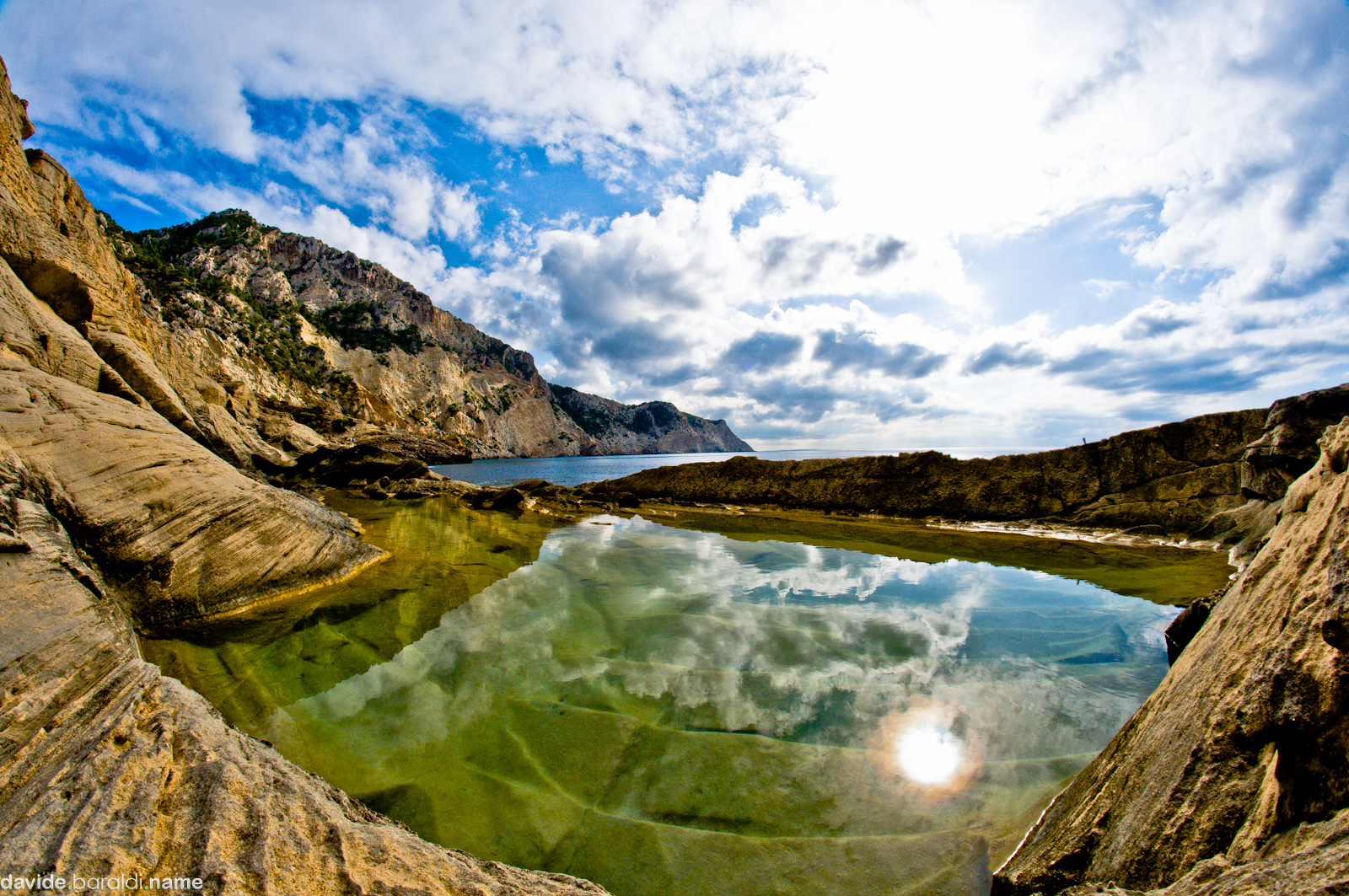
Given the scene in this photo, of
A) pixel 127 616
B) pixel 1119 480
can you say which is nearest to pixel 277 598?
pixel 127 616

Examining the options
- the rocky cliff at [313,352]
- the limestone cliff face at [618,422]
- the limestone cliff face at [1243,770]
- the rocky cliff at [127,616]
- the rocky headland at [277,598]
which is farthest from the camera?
the limestone cliff face at [618,422]

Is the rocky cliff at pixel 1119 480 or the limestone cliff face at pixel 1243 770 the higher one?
Result: the rocky cliff at pixel 1119 480

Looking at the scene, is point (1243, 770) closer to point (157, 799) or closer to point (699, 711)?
point (699, 711)

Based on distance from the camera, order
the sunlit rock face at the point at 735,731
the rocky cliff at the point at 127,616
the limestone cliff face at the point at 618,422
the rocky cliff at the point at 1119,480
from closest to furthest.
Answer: the rocky cliff at the point at 127,616
the sunlit rock face at the point at 735,731
the rocky cliff at the point at 1119,480
the limestone cliff face at the point at 618,422

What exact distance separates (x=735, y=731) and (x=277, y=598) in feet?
23.1

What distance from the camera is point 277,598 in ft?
22.6

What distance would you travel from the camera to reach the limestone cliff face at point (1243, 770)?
155 centimetres

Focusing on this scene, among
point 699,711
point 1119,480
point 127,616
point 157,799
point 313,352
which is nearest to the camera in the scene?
point 157,799

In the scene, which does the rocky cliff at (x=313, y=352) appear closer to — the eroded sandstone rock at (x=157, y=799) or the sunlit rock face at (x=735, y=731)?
the eroded sandstone rock at (x=157, y=799)

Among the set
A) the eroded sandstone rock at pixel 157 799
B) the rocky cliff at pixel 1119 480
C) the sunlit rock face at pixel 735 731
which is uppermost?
the rocky cliff at pixel 1119 480

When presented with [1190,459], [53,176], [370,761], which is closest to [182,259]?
[53,176]

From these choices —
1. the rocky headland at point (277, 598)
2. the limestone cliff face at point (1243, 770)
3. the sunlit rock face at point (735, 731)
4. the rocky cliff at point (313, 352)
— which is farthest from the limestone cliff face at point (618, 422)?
the limestone cliff face at point (1243, 770)

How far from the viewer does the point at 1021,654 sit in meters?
5.66

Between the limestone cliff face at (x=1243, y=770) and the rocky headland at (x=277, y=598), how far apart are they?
0.5 inches
